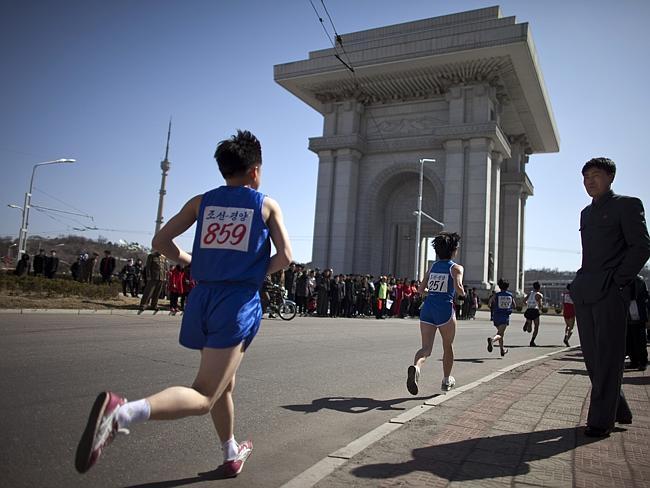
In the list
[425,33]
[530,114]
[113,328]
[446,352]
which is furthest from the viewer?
[530,114]

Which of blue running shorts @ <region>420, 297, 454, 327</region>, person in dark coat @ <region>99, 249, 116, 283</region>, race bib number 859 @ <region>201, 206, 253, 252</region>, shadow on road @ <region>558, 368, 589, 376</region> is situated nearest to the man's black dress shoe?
blue running shorts @ <region>420, 297, 454, 327</region>

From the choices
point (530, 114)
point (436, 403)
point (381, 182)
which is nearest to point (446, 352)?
point (436, 403)

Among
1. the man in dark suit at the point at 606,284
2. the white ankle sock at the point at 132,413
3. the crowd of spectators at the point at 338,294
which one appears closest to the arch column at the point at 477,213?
the crowd of spectators at the point at 338,294

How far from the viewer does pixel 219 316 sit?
2.96 m

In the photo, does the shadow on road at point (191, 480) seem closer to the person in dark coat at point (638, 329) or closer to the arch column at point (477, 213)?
the person in dark coat at point (638, 329)

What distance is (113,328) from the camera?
1080 centimetres

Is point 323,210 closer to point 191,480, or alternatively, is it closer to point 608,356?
point 608,356

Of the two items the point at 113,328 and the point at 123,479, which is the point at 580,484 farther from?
the point at 113,328

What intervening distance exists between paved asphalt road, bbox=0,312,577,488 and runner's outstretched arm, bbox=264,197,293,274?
1.37 meters

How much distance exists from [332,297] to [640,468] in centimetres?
1962

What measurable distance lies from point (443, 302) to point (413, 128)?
33.8 meters

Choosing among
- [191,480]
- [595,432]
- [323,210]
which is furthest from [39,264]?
[595,432]

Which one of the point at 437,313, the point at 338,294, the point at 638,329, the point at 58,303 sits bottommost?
the point at 58,303

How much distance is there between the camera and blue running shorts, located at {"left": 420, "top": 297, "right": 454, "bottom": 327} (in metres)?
6.39
